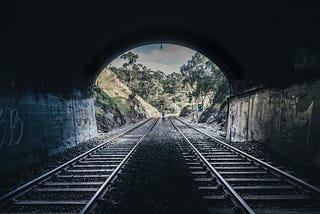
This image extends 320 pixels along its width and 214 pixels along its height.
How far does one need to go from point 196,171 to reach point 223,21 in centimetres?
526

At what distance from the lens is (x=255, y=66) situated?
937 centimetres

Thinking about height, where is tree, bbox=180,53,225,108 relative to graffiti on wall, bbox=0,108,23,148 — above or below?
above

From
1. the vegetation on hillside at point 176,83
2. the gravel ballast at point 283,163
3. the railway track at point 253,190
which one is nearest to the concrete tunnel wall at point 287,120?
the gravel ballast at point 283,163

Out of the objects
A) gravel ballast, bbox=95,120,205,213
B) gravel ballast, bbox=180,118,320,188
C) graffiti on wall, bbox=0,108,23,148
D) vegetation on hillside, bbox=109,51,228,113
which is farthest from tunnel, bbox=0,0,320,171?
vegetation on hillside, bbox=109,51,228,113

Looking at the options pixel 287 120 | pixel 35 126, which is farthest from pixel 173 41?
pixel 35 126

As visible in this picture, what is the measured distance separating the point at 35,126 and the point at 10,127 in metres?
1.27

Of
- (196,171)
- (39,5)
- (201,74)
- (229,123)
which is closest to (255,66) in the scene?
(229,123)

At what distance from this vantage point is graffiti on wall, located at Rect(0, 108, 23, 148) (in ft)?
18.0

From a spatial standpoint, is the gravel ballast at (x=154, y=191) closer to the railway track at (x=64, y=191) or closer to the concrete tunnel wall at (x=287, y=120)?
the railway track at (x=64, y=191)

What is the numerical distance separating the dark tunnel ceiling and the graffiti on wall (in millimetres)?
933

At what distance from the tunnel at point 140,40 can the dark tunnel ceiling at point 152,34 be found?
0.03m

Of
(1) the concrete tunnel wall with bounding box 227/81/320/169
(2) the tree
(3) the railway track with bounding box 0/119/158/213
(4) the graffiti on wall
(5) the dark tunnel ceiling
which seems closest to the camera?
(3) the railway track with bounding box 0/119/158/213

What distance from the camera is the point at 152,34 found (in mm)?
10664

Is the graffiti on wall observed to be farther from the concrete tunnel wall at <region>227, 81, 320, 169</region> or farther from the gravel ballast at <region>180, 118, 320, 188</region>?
the concrete tunnel wall at <region>227, 81, 320, 169</region>
